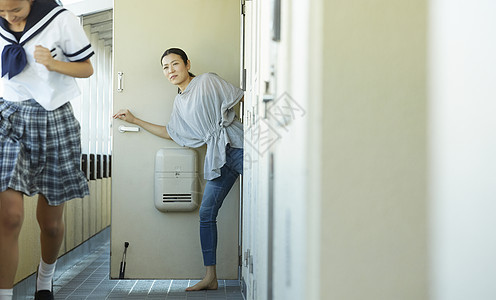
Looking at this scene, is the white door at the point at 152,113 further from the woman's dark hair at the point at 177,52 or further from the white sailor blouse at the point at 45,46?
the white sailor blouse at the point at 45,46

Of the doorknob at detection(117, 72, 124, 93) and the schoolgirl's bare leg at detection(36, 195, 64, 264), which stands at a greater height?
the doorknob at detection(117, 72, 124, 93)

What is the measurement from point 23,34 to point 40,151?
1.54 feet

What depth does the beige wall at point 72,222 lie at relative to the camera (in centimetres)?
300

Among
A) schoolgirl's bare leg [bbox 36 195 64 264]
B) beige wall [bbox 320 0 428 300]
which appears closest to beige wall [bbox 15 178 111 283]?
schoolgirl's bare leg [bbox 36 195 64 264]

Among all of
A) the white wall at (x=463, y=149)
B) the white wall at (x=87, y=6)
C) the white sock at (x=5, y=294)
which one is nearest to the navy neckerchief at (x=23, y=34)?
the white wall at (x=87, y=6)

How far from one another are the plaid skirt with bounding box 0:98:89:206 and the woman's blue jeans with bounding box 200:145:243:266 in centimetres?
74

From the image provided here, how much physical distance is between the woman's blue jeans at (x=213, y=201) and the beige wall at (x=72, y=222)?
0.86 m

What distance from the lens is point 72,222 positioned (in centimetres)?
404

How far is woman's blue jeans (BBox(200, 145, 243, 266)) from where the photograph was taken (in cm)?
318

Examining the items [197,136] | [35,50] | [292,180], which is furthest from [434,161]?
[197,136]

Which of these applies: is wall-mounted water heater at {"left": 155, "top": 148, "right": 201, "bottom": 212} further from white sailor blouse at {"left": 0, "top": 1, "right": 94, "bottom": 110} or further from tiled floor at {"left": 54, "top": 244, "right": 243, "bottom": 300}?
white sailor blouse at {"left": 0, "top": 1, "right": 94, "bottom": 110}

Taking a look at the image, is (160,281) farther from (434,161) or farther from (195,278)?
(434,161)

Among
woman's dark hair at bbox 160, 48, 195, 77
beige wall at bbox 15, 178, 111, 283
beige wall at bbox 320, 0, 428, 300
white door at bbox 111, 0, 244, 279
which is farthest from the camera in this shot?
white door at bbox 111, 0, 244, 279

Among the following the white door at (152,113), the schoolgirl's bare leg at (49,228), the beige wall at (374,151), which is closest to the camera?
the beige wall at (374,151)
